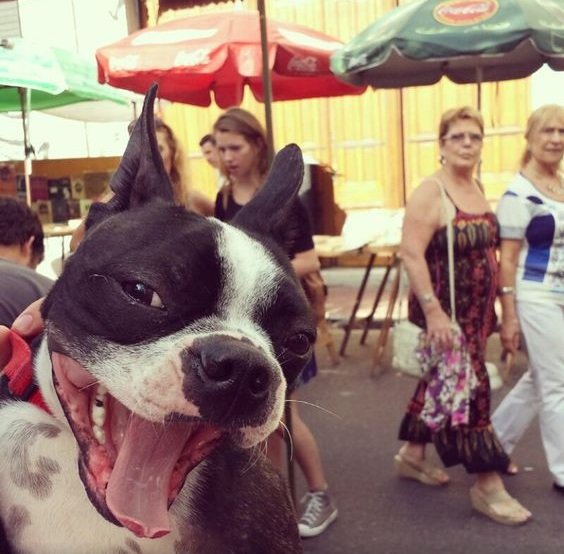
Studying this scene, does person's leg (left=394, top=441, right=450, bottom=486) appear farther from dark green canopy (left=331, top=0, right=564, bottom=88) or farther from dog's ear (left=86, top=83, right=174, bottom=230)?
dog's ear (left=86, top=83, right=174, bottom=230)

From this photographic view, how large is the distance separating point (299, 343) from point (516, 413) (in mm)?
3090

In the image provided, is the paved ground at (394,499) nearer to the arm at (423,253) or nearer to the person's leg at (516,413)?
the person's leg at (516,413)

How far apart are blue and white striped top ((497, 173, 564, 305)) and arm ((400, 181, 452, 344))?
0.43 meters

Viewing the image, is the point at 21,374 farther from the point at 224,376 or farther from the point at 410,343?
the point at 410,343

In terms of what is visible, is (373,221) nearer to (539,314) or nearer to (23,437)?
(539,314)

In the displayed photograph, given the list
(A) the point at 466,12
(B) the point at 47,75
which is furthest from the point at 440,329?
(B) the point at 47,75

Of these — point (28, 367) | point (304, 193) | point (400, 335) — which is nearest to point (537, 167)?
point (400, 335)

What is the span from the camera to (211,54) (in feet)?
18.8

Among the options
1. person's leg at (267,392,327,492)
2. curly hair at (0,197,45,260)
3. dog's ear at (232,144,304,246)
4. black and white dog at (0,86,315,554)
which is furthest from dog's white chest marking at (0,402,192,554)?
person's leg at (267,392,327,492)

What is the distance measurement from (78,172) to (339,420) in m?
4.58

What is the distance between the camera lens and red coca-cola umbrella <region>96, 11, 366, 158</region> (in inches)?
226

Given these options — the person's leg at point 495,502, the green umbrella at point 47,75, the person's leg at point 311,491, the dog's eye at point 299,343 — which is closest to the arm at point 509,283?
the person's leg at point 495,502

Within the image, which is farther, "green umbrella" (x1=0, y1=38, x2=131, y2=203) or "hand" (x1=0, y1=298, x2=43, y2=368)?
"green umbrella" (x1=0, y1=38, x2=131, y2=203)

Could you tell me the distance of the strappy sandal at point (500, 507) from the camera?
365cm
